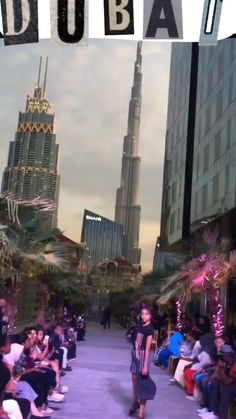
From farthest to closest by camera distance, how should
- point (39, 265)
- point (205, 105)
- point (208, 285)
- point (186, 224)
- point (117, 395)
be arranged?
point (186, 224)
point (205, 105)
point (39, 265)
point (208, 285)
point (117, 395)

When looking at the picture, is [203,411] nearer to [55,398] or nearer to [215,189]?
[55,398]

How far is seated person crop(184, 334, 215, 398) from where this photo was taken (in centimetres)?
975

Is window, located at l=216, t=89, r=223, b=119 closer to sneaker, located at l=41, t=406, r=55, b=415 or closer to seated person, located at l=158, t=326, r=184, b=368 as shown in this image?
seated person, located at l=158, t=326, r=184, b=368

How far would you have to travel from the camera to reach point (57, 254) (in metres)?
15.7

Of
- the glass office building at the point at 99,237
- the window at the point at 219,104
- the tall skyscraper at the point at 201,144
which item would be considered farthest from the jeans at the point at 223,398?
the glass office building at the point at 99,237

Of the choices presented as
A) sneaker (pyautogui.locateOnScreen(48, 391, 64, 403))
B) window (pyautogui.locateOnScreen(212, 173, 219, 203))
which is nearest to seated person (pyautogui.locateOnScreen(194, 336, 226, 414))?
sneaker (pyautogui.locateOnScreen(48, 391, 64, 403))

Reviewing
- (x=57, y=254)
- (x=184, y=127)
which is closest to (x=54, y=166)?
(x=184, y=127)

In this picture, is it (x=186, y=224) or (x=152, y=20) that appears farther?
(x=186, y=224)

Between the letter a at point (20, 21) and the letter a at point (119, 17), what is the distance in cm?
48

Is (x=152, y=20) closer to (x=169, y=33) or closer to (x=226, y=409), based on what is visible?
(x=169, y=33)

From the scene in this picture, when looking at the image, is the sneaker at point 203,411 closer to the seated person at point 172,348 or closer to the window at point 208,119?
the seated person at point 172,348

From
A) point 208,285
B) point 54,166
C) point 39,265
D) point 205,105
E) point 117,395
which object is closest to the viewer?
point 117,395

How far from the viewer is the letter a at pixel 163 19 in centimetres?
361

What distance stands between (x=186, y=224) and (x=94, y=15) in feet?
96.1
